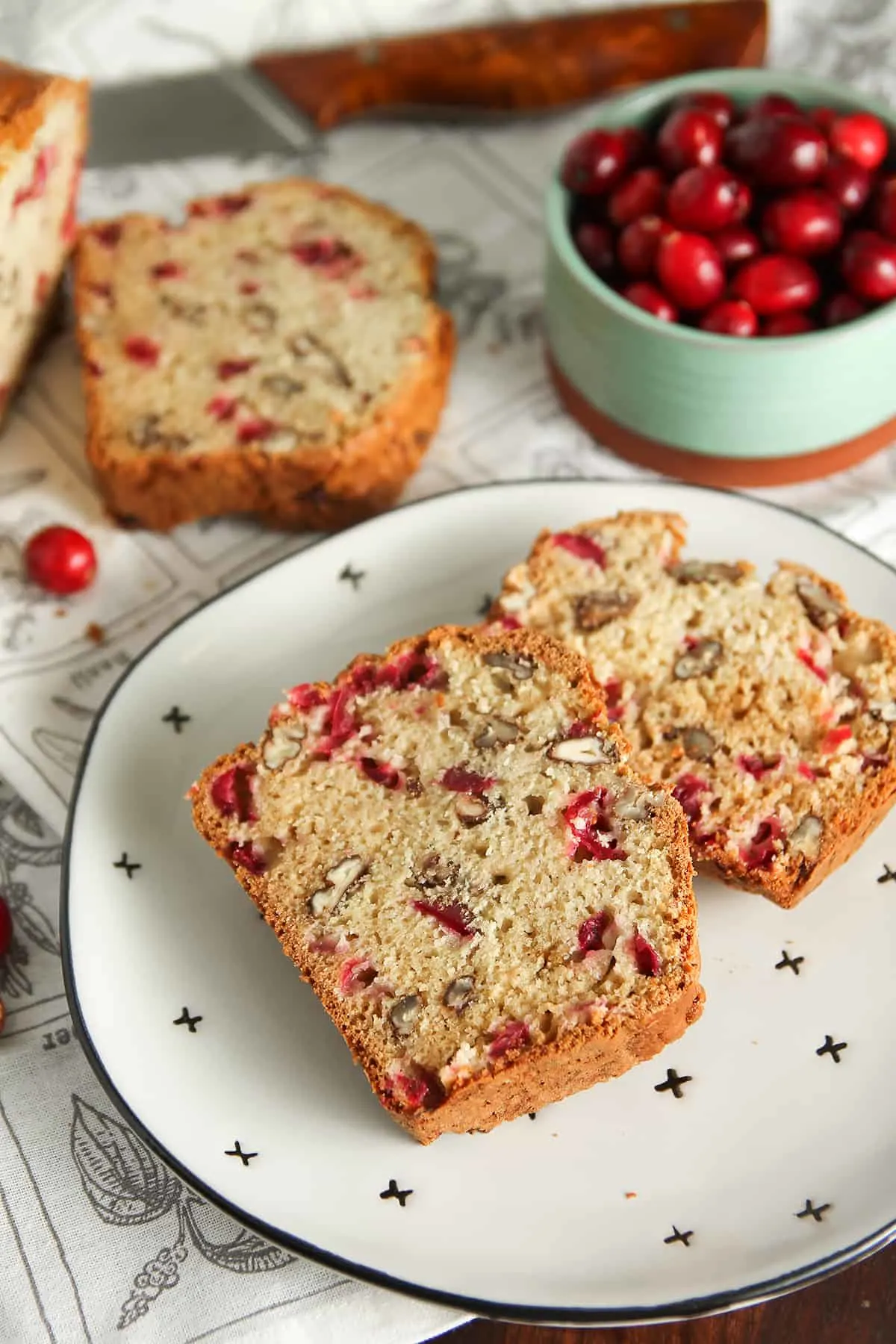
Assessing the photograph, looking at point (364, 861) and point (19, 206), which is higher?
point (19, 206)

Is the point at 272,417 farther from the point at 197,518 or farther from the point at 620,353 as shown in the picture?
the point at 620,353

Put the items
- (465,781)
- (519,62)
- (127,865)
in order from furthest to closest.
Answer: (519,62), (127,865), (465,781)

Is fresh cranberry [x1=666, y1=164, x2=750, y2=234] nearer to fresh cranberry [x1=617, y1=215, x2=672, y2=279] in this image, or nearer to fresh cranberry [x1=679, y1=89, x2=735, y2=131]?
fresh cranberry [x1=617, y1=215, x2=672, y2=279]

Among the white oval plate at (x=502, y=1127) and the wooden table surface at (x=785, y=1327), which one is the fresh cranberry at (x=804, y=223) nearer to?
the white oval plate at (x=502, y=1127)

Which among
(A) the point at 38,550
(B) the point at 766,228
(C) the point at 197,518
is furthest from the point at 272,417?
(B) the point at 766,228

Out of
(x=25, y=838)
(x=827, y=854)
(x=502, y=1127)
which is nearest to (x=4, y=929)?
(x=25, y=838)

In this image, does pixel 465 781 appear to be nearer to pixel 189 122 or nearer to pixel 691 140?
pixel 691 140

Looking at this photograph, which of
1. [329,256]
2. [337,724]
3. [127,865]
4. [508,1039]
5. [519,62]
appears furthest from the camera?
[519,62]
